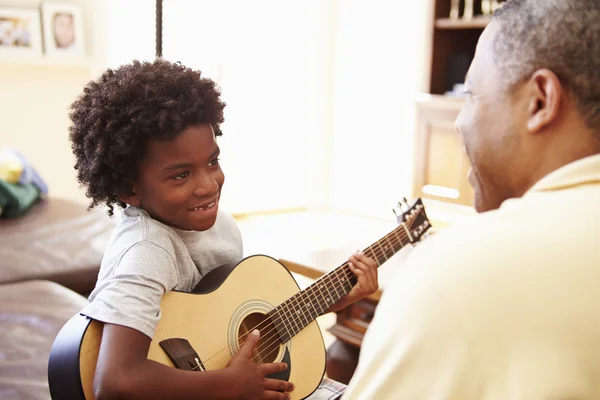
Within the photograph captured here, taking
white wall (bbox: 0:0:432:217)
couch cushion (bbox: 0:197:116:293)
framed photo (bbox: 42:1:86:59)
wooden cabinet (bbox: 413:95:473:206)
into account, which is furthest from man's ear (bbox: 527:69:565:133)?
framed photo (bbox: 42:1:86:59)

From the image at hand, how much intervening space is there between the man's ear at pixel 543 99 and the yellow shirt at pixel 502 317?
184mm

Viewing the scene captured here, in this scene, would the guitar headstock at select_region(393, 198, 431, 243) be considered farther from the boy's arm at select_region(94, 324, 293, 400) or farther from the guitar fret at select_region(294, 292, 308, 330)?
the boy's arm at select_region(94, 324, 293, 400)

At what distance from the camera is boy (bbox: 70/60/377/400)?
1.00 m

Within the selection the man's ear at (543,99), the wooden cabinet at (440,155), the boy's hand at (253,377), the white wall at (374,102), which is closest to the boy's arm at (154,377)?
the boy's hand at (253,377)

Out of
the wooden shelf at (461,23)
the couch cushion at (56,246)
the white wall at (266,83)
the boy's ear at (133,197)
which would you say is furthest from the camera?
the white wall at (266,83)

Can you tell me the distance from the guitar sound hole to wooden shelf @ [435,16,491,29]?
2.71m

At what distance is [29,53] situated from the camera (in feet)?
12.4

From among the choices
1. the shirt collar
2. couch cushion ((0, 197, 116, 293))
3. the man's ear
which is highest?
the man's ear

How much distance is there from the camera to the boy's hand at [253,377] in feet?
3.55

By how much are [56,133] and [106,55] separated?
23.2 inches

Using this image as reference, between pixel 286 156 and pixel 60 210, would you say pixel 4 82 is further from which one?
pixel 286 156

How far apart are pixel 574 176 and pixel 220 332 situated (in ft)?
2.47

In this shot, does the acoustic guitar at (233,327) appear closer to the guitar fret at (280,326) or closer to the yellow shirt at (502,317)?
Result: the guitar fret at (280,326)

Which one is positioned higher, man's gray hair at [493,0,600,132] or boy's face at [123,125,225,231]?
man's gray hair at [493,0,600,132]
